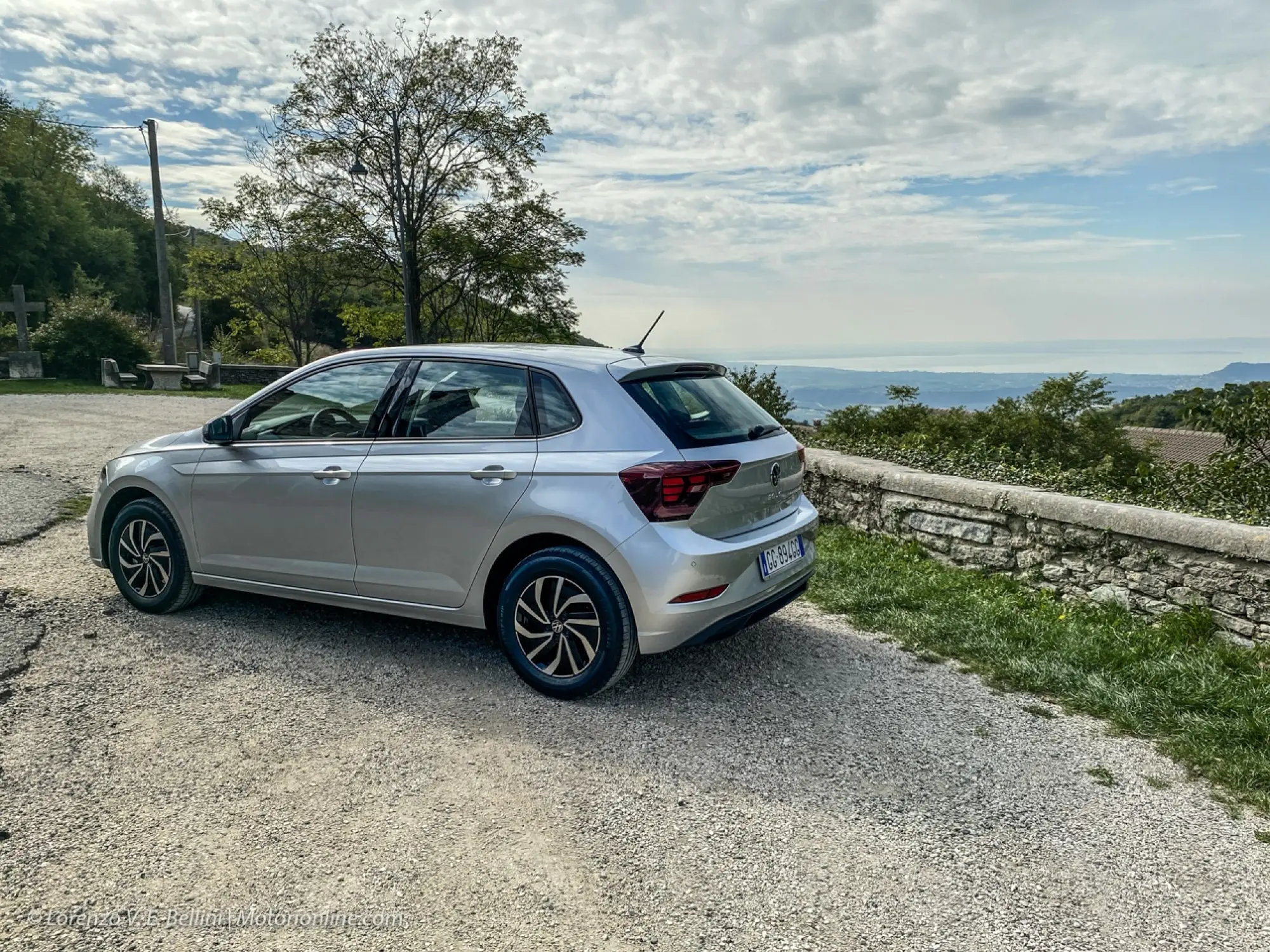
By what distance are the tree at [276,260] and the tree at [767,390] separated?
58.3 ft

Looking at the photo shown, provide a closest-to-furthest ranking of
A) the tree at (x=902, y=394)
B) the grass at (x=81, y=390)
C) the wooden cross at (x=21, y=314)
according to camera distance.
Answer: the tree at (x=902, y=394) → the grass at (x=81, y=390) → the wooden cross at (x=21, y=314)

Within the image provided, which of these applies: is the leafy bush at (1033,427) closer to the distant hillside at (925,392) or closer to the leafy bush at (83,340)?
the distant hillside at (925,392)

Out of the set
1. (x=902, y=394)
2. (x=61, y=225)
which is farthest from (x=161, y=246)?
(x=902, y=394)

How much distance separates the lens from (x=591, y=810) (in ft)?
10.4

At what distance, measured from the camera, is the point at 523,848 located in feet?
9.54

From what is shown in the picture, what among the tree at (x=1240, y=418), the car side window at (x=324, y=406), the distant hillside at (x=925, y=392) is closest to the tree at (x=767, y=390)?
the distant hillside at (x=925, y=392)

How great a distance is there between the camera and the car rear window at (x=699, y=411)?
3928 millimetres

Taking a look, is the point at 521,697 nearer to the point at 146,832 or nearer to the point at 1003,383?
the point at 146,832

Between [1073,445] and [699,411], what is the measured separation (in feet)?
21.7

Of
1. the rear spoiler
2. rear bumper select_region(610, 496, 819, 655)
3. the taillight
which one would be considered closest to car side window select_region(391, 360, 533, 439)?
the rear spoiler

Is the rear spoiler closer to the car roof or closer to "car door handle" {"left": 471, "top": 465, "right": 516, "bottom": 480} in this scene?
the car roof

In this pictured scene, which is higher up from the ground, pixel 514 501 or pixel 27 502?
pixel 514 501

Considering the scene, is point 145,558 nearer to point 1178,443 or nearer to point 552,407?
point 552,407

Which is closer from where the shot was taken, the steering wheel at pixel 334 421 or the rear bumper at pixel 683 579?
the rear bumper at pixel 683 579
